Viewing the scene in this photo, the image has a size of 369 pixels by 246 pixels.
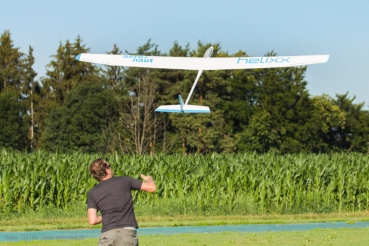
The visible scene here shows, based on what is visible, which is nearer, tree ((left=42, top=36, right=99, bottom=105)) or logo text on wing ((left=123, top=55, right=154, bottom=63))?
logo text on wing ((left=123, top=55, right=154, bottom=63))

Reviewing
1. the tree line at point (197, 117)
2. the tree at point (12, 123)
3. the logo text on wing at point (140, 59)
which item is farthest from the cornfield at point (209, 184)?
the tree at point (12, 123)

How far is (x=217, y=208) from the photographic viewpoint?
22047mm

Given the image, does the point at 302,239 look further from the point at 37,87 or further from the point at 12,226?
the point at 37,87

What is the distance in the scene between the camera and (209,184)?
23125 mm

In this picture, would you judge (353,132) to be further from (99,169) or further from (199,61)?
(99,169)

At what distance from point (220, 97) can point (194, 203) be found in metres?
54.5

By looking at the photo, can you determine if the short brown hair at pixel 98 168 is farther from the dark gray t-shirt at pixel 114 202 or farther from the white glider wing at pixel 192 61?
the white glider wing at pixel 192 61

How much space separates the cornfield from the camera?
22016 mm

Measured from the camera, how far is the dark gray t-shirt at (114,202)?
303 inches

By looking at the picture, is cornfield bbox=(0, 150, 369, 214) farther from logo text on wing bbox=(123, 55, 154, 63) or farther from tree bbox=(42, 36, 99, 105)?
tree bbox=(42, 36, 99, 105)

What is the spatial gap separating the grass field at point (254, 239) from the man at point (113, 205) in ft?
18.6

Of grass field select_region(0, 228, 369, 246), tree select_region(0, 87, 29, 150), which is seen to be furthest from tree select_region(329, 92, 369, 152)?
grass field select_region(0, 228, 369, 246)

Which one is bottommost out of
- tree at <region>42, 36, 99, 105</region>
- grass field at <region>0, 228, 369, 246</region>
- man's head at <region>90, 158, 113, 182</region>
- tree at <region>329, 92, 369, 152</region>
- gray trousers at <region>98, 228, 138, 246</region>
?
grass field at <region>0, 228, 369, 246</region>

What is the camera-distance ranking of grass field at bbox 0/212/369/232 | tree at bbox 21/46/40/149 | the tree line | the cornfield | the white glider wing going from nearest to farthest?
grass field at bbox 0/212/369/232 < the cornfield < the white glider wing < the tree line < tree at bbox 21/46/40/149
